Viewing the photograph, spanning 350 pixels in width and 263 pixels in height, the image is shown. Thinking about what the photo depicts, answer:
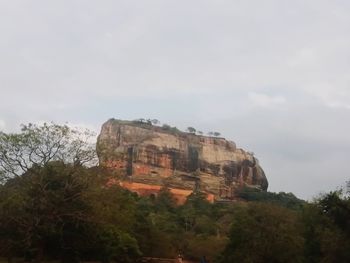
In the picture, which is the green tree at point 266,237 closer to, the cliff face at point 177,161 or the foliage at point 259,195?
the cliff face at point 177,161

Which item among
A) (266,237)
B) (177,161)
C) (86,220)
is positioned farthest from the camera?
(177,161)

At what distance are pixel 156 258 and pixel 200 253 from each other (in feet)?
21.8

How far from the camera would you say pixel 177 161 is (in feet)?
324

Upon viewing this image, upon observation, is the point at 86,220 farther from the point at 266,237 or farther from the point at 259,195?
the point at 259,195

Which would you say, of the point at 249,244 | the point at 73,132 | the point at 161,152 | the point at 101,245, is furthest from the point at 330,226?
the point at 161,152

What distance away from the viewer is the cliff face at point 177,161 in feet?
312

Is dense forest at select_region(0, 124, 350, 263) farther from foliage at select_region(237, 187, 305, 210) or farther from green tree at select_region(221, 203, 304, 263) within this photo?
foliage at select_region(237, 187, 305, 210)

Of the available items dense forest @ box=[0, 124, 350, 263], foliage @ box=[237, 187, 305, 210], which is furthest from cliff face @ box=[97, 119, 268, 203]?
dense forest @ box=[0, 124, 350, 263]

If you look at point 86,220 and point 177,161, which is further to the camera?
point 177,161

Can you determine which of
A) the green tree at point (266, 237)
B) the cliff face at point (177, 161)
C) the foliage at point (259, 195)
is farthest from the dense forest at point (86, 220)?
the foliage at point (259, 195)

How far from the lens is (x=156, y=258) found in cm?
4466

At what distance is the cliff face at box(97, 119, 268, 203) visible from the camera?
95000 millimetres

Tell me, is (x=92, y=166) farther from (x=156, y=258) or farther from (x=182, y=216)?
(x=182, y=216)

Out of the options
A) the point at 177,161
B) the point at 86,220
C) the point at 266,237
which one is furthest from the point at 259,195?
the point at 86,220
